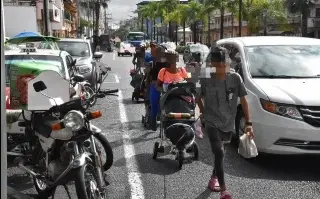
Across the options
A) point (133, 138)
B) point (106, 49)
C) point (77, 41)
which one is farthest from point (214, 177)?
point (106, 49)

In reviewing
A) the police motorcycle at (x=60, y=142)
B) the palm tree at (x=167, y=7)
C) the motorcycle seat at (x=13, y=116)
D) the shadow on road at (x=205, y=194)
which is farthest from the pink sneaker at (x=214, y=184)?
the palm tree at (x=167, y=7)

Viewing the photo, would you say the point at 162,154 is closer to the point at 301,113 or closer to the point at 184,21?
the point at 301,113

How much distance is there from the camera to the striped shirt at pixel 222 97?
197 inches

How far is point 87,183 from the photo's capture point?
4.19 meters

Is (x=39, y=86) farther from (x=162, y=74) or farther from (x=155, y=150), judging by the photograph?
(x=162, y=74)

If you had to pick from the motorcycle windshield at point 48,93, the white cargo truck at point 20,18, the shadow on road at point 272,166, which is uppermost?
the white cargo truck at point 20,18

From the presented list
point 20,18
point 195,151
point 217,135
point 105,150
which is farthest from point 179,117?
point 20,18

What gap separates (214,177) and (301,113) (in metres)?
1.39

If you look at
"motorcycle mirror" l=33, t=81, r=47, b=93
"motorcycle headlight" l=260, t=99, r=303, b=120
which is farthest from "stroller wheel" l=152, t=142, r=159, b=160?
"motorcycle mirror" l=33, t=81, r=47, b=93

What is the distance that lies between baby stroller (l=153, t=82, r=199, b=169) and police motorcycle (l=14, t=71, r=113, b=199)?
5.56 feet

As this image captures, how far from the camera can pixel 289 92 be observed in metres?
6.15

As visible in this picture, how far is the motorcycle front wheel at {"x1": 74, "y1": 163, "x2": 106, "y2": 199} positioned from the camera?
399cm

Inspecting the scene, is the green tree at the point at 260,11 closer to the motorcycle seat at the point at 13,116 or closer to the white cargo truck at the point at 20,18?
the white cargo truck at the point at 20,18

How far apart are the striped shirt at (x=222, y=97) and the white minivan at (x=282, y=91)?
3.96 ft
